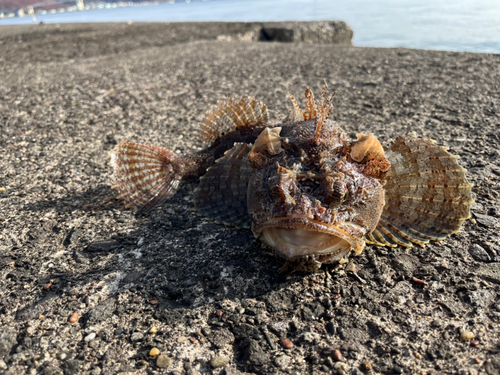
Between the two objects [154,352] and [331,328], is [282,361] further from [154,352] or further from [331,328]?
[154,352]

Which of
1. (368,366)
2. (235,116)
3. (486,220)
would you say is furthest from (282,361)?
(235,116)

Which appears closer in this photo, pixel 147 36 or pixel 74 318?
pixel 74 318

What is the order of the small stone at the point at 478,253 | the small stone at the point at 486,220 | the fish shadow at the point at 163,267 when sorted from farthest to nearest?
the small stone at the point at 486,220, the small stone at the point at 478,253, the fish shadow at the point at 163,267

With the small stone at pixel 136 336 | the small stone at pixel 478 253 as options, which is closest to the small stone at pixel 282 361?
the small stone at pixel 136 336

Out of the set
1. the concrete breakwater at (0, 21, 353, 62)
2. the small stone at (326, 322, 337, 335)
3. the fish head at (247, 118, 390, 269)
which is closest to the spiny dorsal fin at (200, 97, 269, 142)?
the fish head at (247, 118, 390, 269)

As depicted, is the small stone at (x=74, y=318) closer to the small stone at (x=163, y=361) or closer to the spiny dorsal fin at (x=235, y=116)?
the small stone at (x=163, y=361)

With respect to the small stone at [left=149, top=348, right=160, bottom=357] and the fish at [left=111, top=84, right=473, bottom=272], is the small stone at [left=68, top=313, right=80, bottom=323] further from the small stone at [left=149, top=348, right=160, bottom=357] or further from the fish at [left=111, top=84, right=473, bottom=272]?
the fish at [left=111, top=84, right=473, bottom=272]

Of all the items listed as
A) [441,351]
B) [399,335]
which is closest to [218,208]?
[399,335]

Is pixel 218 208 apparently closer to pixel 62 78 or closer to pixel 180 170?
pixel 180 170
